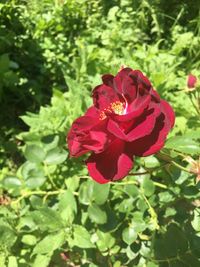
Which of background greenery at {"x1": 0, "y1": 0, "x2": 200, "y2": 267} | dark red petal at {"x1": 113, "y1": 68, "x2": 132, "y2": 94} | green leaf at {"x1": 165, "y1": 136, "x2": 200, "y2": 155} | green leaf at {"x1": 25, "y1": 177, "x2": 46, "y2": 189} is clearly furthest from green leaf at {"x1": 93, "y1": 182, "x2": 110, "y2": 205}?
dark red petal at {"x1": 113, "y1": 68, "x2": 132, "y2": 94}

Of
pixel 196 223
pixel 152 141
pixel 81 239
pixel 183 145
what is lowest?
pixel 81 239

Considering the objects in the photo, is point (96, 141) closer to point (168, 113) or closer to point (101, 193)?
point (168, 113)

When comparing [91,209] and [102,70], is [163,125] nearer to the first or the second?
[91,209]

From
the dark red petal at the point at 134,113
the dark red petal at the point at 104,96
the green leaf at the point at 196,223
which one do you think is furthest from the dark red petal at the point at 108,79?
the green leaf at the point at 196,223

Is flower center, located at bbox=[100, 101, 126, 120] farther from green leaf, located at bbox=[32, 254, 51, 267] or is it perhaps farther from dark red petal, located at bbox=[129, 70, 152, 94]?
green leaf, located at bbox=[32, 254, 51, 267]

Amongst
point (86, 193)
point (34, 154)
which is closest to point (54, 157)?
point (34, 154)

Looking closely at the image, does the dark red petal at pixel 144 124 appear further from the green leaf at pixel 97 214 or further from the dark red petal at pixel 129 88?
the green leaf at pixel 97 214
